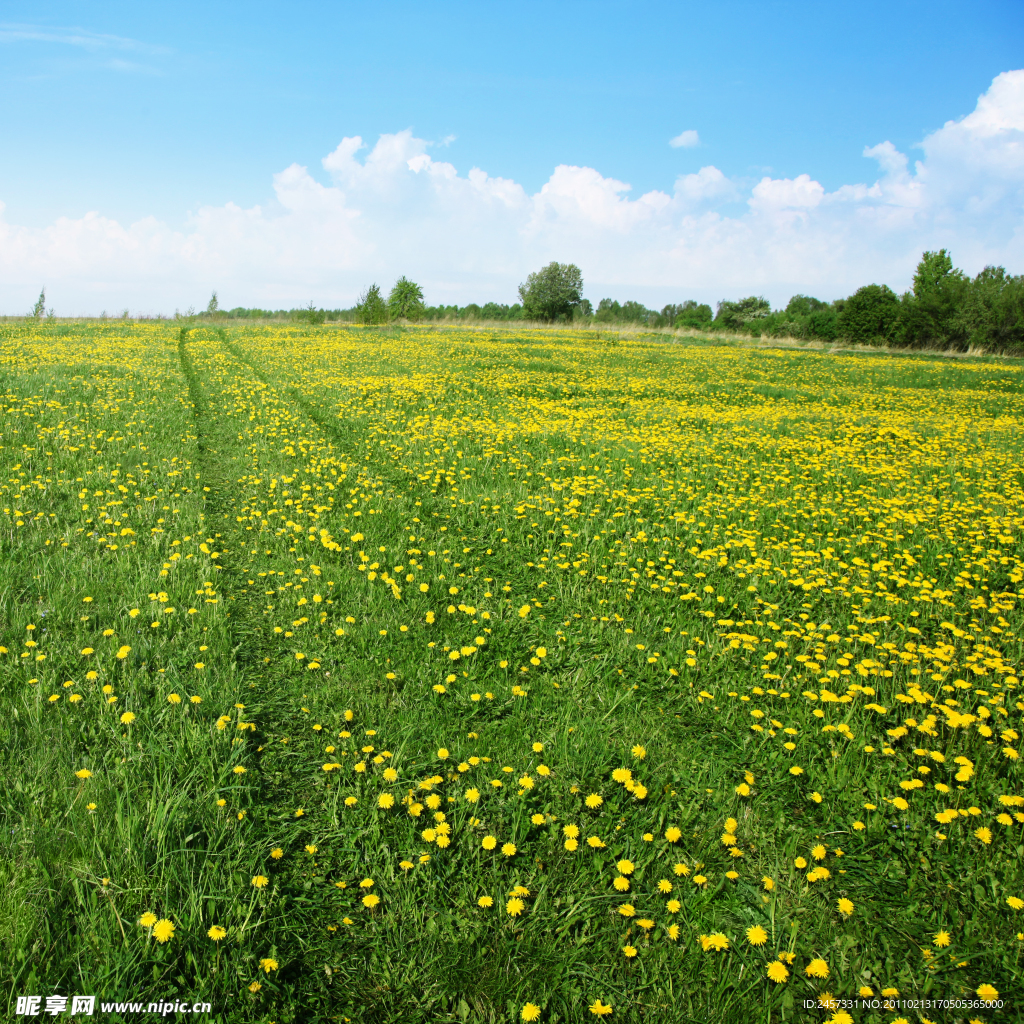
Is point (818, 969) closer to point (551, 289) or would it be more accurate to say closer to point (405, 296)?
point (405, 296)

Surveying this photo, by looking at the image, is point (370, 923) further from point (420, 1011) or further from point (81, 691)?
point (81, 691)

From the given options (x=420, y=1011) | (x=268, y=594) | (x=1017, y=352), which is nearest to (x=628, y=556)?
(x=268, y=594)

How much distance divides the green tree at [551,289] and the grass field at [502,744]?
211 feet

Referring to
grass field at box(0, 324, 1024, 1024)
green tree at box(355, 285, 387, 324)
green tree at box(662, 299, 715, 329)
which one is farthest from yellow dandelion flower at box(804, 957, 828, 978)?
green tree at box(662, 299, 715, 329)

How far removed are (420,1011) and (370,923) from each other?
40 cm

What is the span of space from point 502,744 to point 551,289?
70.6 metres

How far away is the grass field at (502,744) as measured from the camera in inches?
92.4

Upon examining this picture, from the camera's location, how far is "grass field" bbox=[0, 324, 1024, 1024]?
7.70 ft

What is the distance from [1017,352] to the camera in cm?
4109

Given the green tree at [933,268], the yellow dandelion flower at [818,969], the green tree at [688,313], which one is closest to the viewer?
the yellow dandelion flower at [818,969]

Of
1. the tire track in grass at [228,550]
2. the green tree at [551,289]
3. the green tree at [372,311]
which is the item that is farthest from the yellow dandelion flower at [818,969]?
the green tree at [551,289]

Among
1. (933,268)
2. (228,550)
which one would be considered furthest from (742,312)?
(228,550)

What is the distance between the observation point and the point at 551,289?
225ft

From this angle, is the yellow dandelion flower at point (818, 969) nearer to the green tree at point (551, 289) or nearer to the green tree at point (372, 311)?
the green tree at point (372, 311)
